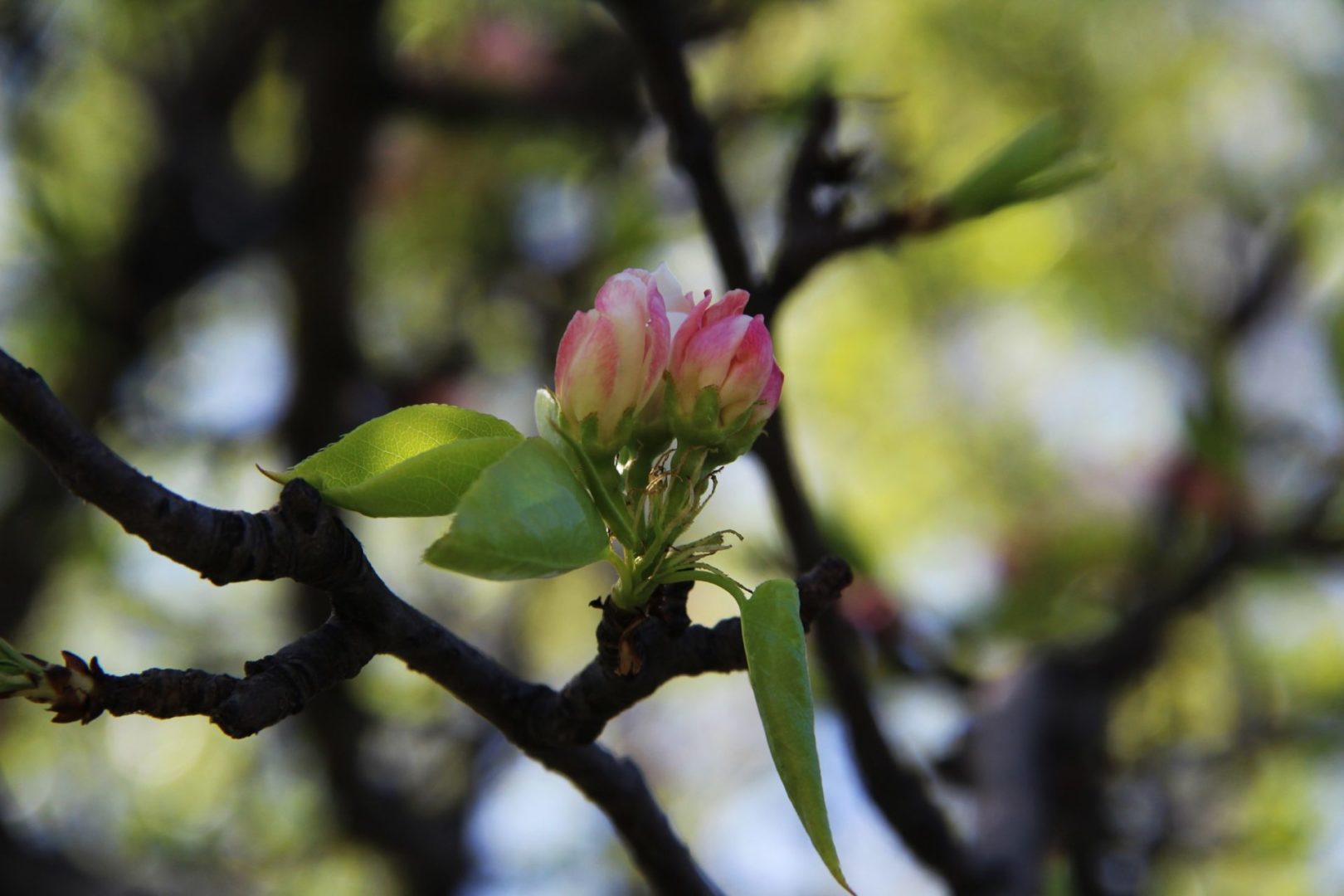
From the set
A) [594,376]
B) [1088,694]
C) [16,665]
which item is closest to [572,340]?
[594,376]

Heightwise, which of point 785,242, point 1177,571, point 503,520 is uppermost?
point 1177,571

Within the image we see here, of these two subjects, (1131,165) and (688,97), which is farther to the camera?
(1131,165)

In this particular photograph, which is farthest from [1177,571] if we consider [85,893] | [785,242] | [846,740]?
[85,893]

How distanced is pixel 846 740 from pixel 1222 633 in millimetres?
1272

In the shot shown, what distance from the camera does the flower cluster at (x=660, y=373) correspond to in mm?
677

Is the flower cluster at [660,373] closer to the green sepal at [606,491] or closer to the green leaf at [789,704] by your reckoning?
the green sepal at [606,491]

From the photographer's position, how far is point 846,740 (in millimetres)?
1239

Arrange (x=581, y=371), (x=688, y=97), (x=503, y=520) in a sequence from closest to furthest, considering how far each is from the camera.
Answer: (x=503, y=520) → (x=581, y=371) → (x=688, y=97)

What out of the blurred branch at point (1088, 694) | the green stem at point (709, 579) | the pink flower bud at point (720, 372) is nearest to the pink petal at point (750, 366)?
the pink flower bud at point (720, 372)

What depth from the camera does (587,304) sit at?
238 cm

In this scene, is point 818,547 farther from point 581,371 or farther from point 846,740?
point 581,371

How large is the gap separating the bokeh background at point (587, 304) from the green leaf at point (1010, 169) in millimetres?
56

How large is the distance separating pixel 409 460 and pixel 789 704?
22cm

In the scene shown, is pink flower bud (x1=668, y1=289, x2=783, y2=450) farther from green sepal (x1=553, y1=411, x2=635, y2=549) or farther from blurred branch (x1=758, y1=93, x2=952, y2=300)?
blurred branch (x1=758, y1=93, x2=952, y2=300)
